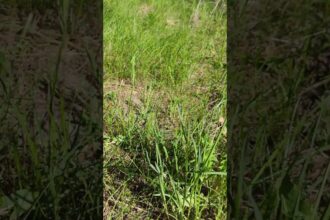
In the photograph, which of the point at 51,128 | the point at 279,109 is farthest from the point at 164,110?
the point at 51,128

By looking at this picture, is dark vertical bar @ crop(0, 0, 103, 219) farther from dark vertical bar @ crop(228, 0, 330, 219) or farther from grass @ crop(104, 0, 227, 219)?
dark vertical bar @ crop(228, 0, 330, 219)

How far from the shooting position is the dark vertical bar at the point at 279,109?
1.40m

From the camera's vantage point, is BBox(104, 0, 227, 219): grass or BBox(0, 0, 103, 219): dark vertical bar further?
BBox(104, 0, 227, 219): grass

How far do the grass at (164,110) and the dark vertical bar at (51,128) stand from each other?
0.14 meters

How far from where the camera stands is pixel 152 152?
1829 millimetres

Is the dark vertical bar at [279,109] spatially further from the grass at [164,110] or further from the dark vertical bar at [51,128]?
the dark vertical bar at [51,128]

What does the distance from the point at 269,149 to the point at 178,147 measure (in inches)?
12.3

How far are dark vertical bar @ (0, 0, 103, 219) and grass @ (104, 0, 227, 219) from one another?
14 cm

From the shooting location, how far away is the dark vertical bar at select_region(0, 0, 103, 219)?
145cm

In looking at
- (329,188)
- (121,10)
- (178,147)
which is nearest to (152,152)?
(178,147)

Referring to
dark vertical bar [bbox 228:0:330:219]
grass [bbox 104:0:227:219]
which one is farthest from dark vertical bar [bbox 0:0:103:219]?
dark vertical bar [bbox 228:0:330:219]

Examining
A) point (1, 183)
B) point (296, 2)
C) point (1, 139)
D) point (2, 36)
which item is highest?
point (296, 2)

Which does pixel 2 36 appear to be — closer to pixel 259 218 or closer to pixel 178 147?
pixel 178 147

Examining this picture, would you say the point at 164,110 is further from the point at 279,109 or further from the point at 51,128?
the point at 51,128
